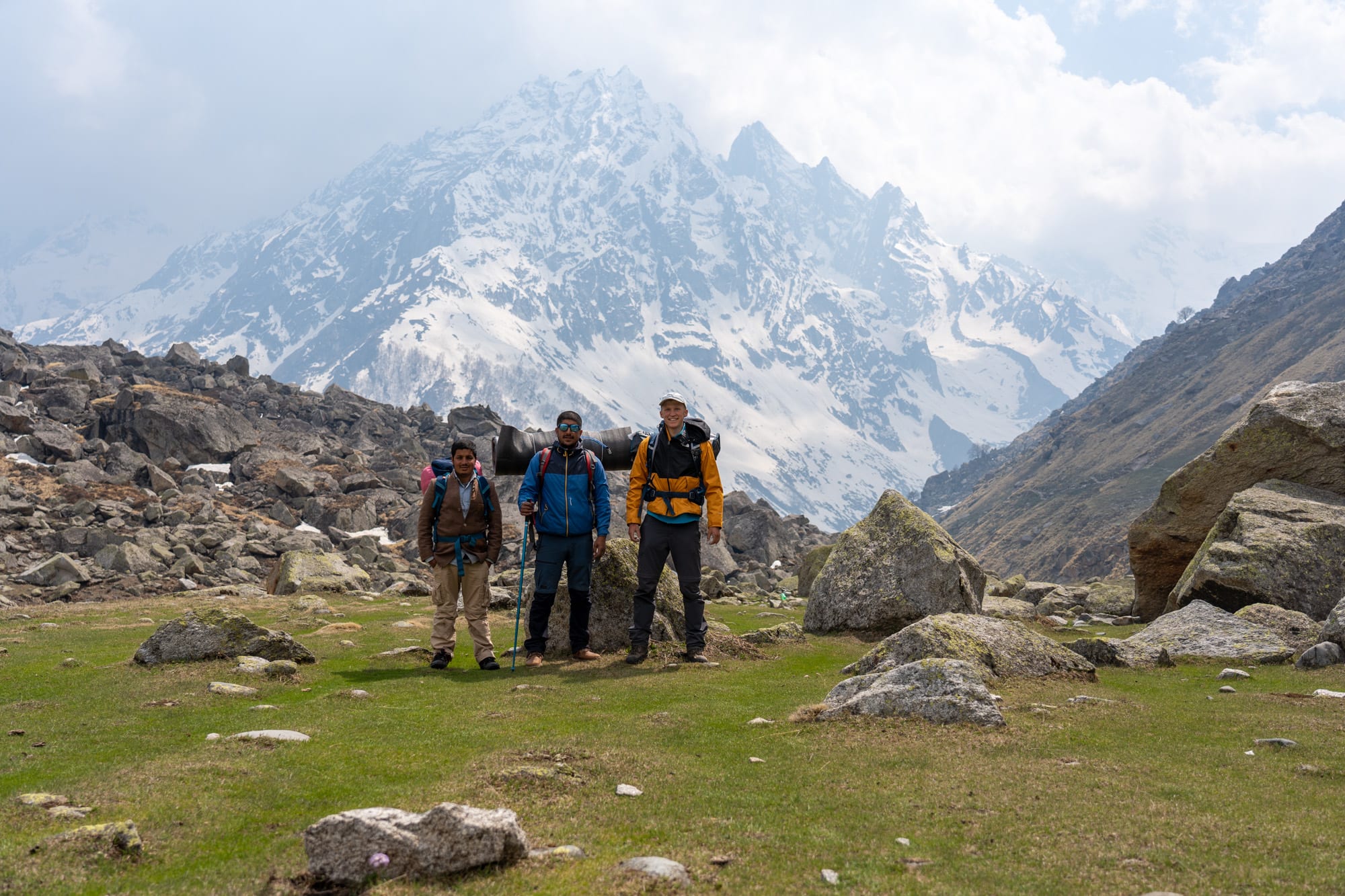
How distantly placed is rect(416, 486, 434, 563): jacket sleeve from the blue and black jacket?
1677 millimetres

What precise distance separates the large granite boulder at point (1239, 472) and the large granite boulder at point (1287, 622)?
676 cm

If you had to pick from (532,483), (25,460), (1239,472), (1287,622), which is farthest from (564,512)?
(25,460)

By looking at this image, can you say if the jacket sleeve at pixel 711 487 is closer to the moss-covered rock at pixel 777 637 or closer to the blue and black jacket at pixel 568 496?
the blue and black jacket at pixel 568 496

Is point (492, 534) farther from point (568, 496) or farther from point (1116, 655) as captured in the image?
point (1116, 655)

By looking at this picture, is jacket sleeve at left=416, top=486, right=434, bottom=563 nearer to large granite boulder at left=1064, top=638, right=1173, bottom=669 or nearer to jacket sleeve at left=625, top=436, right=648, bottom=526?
jacket sleeve at left=625, top=436, right=648, bottom=526

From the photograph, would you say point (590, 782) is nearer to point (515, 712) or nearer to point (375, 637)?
point (515, 712)

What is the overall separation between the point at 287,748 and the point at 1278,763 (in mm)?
10826

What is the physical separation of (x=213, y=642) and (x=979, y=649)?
13.7 m

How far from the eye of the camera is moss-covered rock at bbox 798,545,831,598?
4477cm

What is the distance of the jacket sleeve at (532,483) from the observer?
55.1ft

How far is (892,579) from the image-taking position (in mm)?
22516

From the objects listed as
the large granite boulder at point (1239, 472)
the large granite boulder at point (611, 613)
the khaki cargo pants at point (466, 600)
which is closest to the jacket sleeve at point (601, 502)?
the large granite boulder at point (611, 613)

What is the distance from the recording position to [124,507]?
5353 centimetres

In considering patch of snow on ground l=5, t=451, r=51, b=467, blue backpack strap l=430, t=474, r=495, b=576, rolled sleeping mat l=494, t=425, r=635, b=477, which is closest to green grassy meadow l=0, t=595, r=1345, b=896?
blue backpack strap l=430, t=474, r=495, b=576
